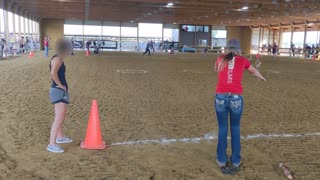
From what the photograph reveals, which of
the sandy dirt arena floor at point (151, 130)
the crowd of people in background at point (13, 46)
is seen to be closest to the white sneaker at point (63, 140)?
the sandy dirt arena floor at point (151, 130)

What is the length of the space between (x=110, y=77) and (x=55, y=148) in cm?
1027

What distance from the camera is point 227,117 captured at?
479cm

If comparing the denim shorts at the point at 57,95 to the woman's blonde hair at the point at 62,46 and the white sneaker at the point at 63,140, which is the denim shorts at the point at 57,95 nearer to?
the woman's blonde hair at the point at 62,46

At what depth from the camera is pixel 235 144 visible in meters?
4.81

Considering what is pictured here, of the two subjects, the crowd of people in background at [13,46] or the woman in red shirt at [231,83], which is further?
the crowd of people in background at [13,46]

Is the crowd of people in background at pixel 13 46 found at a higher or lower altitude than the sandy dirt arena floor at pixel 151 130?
higher

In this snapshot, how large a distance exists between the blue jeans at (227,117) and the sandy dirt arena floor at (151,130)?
0.78 ft

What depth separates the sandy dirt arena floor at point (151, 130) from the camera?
4.75 m

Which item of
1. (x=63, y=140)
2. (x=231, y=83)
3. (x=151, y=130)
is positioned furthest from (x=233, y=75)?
(x=63, y=140)

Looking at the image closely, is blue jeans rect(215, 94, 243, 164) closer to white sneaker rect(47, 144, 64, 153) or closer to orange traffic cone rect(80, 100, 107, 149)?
orange traffic cone rect(80, 100, 107, 149)

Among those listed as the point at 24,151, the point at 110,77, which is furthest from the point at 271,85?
the point at 24,151

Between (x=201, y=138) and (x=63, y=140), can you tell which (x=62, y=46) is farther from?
(x=201, y=138)

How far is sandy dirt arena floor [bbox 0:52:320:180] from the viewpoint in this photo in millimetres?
4750

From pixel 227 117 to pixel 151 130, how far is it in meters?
2.38
